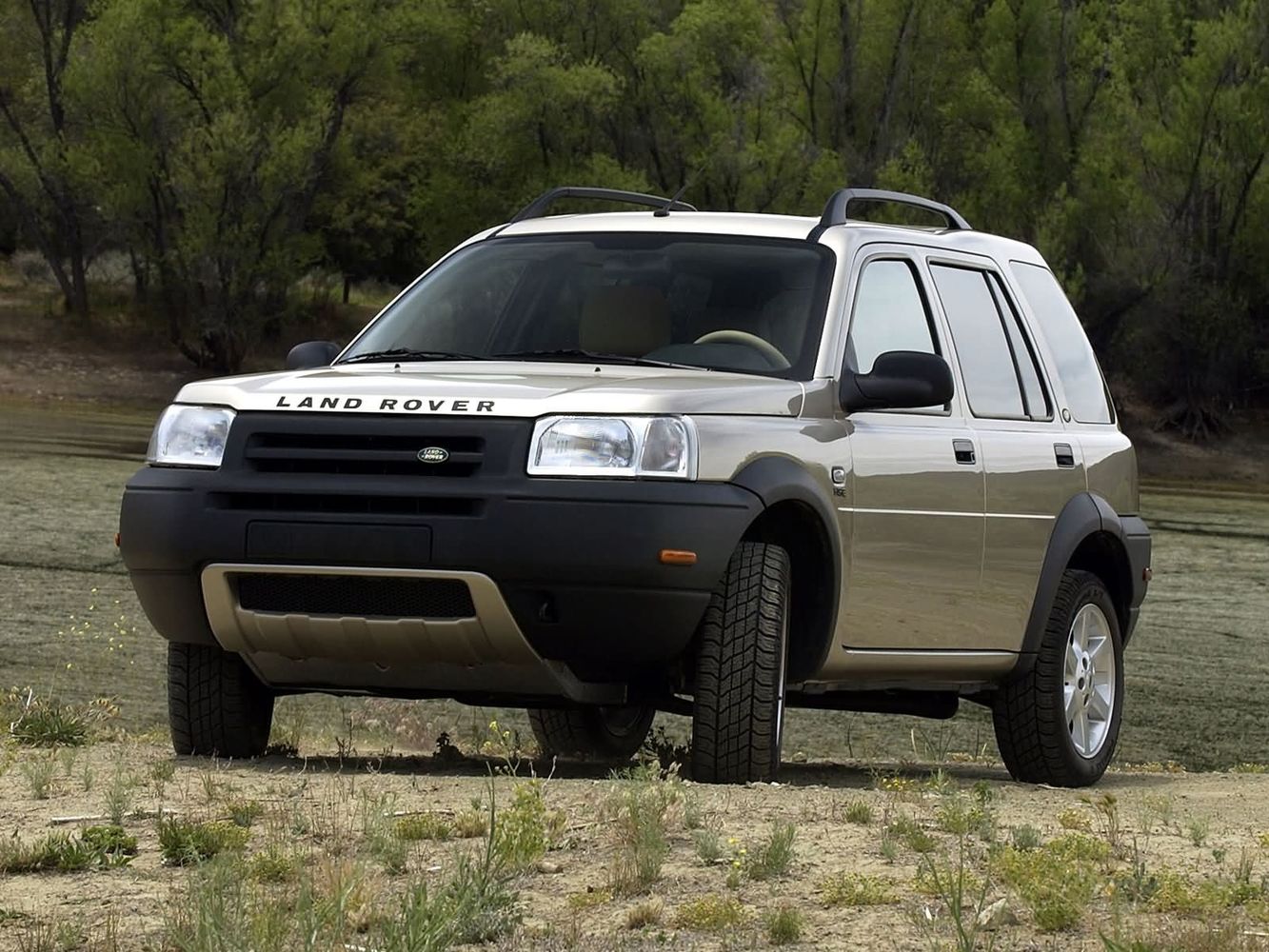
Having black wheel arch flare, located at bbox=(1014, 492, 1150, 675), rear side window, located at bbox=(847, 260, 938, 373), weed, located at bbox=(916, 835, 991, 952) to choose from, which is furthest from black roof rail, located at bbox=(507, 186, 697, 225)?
weed, located at bbox=(916, 835, 991, 952)

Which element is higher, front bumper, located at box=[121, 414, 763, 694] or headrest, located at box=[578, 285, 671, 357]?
headrest, located at box=[578, 285, 671, 357]

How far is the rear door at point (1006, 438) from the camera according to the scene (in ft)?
28.6

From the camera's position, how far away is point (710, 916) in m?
4.95

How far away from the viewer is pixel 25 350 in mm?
53438

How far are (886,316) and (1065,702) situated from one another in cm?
187

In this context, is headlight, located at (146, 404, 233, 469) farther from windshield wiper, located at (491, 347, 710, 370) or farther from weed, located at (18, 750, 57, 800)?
windshield wiper, located at (491, 347, 710, 370)

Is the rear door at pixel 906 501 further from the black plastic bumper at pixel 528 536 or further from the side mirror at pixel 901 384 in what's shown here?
the black plastic bumper at pixel 528 536

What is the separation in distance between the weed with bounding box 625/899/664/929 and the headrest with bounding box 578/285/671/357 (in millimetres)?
3261

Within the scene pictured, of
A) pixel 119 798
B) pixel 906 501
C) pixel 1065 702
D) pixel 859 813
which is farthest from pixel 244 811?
pixel 1065 702

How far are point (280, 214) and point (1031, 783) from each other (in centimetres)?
4740

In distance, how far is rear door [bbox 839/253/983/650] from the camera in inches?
311

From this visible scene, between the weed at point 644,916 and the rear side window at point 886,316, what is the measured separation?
340 centimetres

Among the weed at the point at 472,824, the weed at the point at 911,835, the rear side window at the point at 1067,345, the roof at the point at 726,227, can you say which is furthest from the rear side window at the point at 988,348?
the weed at the point at 472,824

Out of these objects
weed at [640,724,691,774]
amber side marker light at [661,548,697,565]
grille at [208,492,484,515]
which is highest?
grille at [208,492,484,515]
